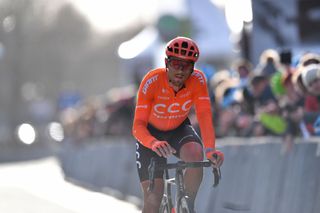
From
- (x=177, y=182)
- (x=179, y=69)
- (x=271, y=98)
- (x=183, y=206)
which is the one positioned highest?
(x=271, y=98)

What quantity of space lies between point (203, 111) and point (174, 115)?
0.29 m

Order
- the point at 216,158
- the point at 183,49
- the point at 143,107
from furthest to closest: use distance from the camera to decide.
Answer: the point at 143,107 → the point at 183,49 → the point at 216,158

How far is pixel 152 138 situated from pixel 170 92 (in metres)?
0.61

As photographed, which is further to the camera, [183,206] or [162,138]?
[162,138]

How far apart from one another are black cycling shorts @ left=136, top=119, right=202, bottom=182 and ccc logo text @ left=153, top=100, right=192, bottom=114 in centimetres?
19

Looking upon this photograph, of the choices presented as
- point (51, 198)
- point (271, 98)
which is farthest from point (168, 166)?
point (51, 198)

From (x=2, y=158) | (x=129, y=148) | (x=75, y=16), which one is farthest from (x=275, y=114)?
(x=75, y=16)

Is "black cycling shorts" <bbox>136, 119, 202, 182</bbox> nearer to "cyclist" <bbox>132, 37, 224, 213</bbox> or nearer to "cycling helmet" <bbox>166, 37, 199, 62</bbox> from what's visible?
"cyclist" <bbox>132, 37, 224, 213</bbox>

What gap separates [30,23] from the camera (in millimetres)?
91125

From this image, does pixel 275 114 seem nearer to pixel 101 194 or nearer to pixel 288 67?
pixel 288 67

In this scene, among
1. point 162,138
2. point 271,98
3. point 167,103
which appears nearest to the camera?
point 167,103

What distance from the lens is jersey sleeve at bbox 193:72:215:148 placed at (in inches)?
325

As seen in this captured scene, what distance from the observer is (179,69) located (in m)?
8.12

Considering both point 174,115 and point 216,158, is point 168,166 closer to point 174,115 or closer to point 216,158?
point 216,158
